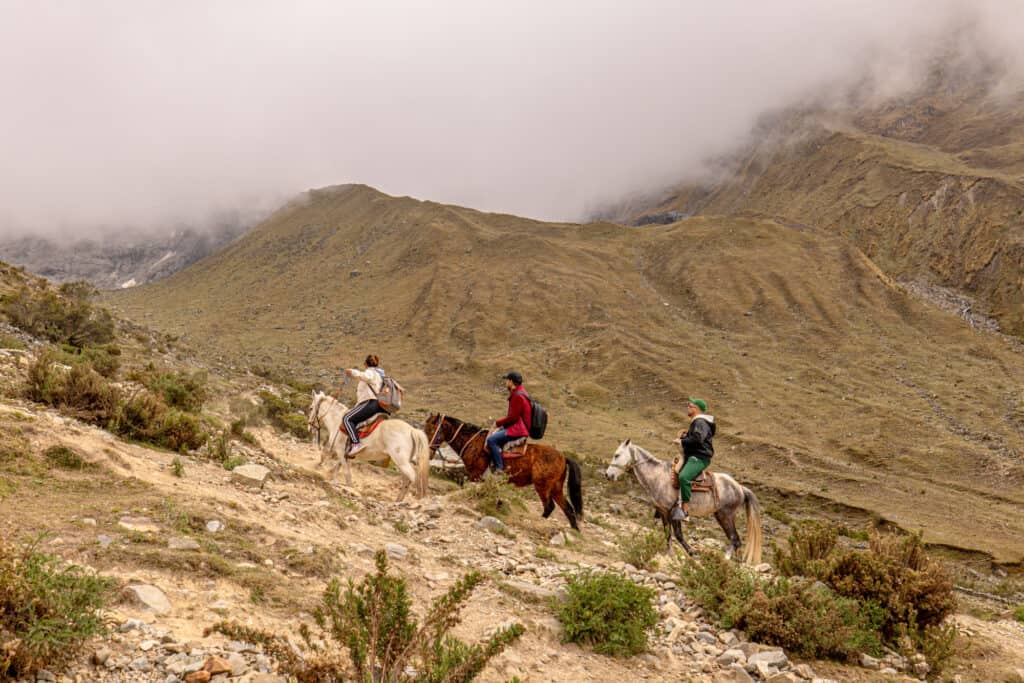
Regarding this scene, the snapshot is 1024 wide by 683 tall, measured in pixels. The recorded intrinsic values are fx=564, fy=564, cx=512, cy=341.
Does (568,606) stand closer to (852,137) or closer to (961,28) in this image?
A: (852,137)

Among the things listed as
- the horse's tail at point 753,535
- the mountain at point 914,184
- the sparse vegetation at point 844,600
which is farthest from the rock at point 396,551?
Answer: the mountain at point 914,184

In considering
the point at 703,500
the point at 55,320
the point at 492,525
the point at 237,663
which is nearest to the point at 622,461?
the point at 703,500

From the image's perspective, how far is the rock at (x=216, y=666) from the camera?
142 inches

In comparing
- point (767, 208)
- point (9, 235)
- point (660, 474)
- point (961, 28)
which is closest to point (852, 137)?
point (767, 208)

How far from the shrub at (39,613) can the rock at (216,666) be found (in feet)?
2.21

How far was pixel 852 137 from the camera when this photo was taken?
8950 cm

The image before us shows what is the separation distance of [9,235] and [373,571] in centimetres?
16318

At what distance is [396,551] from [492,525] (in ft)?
8.70

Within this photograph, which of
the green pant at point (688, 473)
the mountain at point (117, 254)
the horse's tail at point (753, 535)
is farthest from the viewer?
the mountain at point (117, 254)

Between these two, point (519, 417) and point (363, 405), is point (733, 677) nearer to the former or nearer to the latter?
point (519, 417)

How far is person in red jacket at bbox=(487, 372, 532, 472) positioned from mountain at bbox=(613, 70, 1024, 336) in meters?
60.2

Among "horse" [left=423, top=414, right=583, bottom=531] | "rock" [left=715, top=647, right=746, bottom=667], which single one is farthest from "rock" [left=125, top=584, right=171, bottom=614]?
"horse" [left=423, top=414, right=583, bottom=531]

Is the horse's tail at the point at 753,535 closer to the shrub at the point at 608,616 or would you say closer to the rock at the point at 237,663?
the shrub at the point at 608,616

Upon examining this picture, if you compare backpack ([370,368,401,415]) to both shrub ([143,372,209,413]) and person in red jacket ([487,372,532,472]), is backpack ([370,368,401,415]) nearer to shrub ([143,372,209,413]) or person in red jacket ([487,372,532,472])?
person in red jacket ([487,372,532,472])
